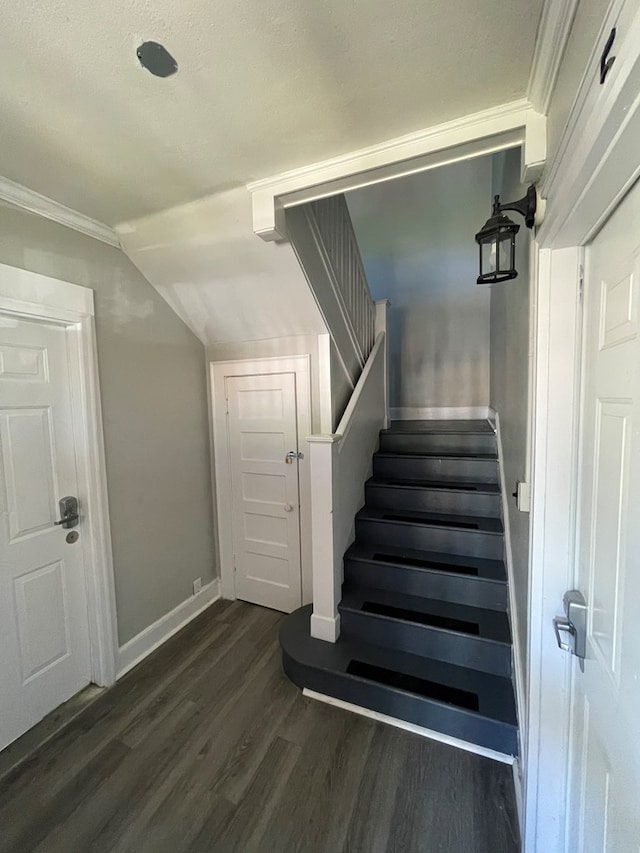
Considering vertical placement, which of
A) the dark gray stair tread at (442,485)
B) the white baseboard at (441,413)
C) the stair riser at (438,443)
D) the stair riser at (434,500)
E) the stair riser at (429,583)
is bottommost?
the stair riser at (429,583)

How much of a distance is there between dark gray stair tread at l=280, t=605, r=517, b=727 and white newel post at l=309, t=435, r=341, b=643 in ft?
0.32

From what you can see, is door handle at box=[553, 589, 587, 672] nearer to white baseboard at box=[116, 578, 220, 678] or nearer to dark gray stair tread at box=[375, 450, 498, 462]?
dark gray stair tread at box=[375, 450, 498, 462]

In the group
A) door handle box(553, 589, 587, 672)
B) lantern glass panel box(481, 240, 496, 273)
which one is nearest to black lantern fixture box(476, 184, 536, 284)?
lantern glass panel box(481, 240, 496, 273)

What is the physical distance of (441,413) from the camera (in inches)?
159

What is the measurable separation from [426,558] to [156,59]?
251 centimetres

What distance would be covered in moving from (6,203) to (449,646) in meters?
3.01

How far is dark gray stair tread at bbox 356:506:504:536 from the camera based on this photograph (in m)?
2.20

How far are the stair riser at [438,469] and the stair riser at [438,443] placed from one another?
22 cm

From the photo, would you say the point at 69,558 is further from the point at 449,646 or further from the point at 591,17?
the point at 591,17

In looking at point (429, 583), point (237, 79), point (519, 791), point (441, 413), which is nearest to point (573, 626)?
point (519, 791)

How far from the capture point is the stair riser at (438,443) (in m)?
2.85

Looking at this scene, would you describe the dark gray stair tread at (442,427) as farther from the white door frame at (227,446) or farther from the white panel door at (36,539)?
the white panel door at (36,539)

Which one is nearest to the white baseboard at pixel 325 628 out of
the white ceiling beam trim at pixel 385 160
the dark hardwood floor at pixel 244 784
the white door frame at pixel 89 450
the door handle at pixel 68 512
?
the dark hardwood floor at pixel 244 784

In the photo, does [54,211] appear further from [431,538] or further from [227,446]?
[431,538]
